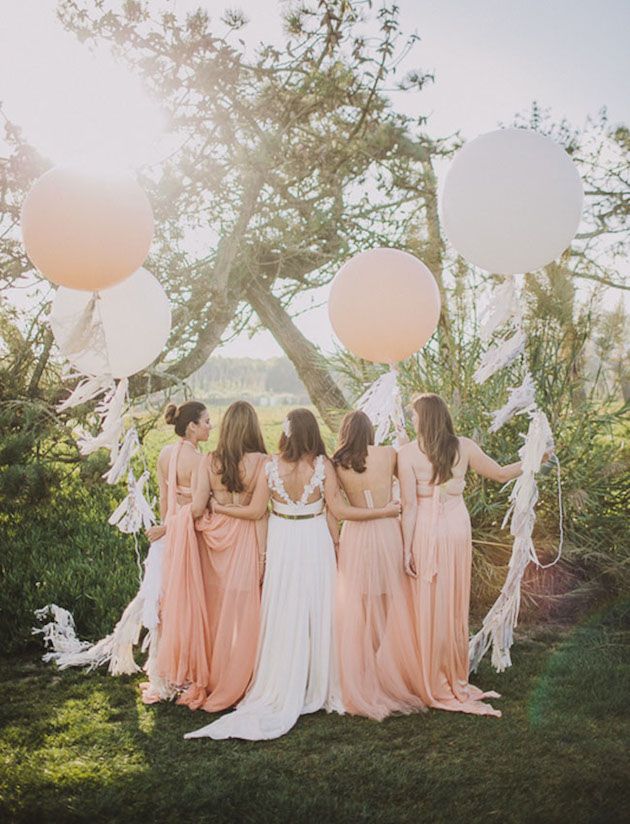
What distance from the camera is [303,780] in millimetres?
3547

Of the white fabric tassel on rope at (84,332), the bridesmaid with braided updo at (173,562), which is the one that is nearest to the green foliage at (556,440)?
the bridesmaid with braided updo at (173,562)

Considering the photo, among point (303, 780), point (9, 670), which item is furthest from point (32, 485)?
point (303, 780)

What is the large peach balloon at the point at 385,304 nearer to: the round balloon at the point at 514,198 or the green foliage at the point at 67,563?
the round balloon at the point at 514,198

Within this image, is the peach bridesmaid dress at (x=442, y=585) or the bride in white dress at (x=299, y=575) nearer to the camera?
the bride in white dress at (x=299, y=575)

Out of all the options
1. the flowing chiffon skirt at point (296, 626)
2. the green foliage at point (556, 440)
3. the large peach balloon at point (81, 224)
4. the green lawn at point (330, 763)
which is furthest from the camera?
the green foliage at point (556, 440)

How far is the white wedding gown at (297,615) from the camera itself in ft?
14.2

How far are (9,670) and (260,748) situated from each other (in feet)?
7.57

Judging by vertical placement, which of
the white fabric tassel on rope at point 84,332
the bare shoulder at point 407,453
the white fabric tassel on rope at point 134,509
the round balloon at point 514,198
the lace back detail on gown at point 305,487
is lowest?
the white fabric tassel on rope at point 134,509

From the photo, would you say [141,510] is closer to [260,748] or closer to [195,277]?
[260,748]

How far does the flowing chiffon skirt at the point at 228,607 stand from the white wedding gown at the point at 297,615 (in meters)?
0.12

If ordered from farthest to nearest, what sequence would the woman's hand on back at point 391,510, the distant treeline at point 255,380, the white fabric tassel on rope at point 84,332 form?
the distant treeline at point 255,380
the woman's hand on back at point 391,510
the white fabric tassel on rope at point 84,332

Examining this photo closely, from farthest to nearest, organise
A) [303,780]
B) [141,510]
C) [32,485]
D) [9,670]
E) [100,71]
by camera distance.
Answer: [32,485] → [100,71] → [9,670] → [141,510] → [303,780]

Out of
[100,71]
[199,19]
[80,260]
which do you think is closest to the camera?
[80,260]

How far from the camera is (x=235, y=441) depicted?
4.52 meters
